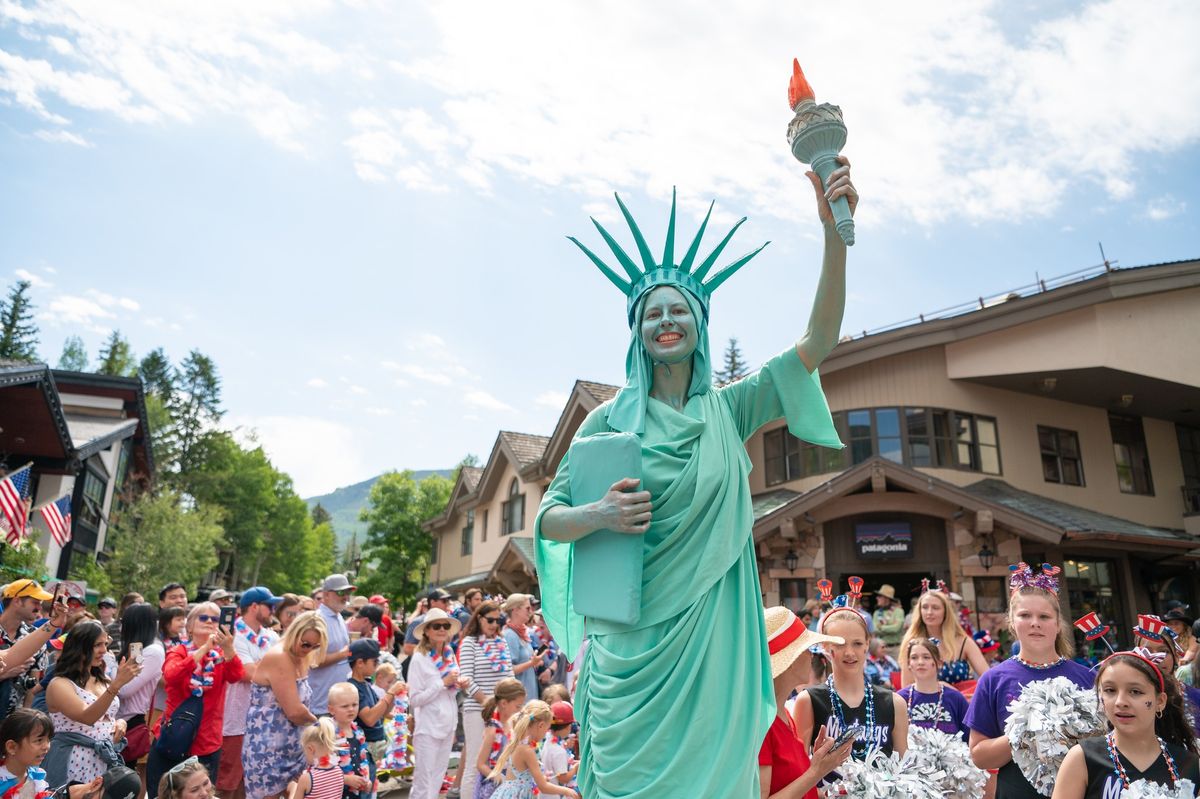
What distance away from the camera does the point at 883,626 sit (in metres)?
12.3

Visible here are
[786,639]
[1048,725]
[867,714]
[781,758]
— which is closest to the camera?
[781,758]

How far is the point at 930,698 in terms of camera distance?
4.58 m

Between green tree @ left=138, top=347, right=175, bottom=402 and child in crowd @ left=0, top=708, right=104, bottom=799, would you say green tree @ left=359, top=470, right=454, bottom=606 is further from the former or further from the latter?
child in crowd @ left=0, top=708, right=104, bottom=799

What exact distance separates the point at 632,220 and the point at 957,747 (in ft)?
8.19

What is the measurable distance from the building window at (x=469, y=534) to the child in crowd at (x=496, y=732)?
2327 centimetres

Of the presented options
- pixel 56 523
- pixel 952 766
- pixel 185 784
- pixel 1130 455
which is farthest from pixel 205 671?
pixel 1130 455

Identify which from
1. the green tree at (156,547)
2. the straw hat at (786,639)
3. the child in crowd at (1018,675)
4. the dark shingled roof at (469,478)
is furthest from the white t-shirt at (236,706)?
the dark shingled roof at (469,478)

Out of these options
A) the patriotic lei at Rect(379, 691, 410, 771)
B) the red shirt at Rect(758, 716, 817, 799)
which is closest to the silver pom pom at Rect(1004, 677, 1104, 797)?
the red shirt at Rect(758, 716, 817, 799)

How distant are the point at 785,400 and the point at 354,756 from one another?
4.69 metres

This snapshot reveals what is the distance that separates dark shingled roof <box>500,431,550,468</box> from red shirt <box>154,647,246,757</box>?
18.5 metres

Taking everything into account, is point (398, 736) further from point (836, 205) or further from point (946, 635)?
point (836, 205)

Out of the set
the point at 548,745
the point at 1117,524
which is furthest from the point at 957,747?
the point at 1117,524

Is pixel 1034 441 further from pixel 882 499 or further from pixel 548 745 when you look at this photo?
pixel 548 745

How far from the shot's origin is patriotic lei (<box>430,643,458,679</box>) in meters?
7.60
